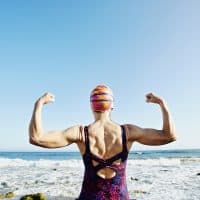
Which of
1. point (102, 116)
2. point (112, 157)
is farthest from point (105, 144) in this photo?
point (102, 116)

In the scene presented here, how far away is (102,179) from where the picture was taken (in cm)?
334

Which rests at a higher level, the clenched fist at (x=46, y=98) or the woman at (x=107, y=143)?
the clenched fist at (x=46, y=98)

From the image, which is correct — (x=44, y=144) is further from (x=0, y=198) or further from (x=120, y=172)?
(x=0, y=198)

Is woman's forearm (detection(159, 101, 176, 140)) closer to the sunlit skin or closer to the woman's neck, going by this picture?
the sunlit skin

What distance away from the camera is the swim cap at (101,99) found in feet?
11.4

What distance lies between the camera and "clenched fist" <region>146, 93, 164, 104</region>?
10.9 feet

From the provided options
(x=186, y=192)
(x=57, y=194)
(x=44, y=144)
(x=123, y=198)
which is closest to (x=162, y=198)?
(x=186, y=192)

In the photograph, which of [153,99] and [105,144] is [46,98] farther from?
[153,99]

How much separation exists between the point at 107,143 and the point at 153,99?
61 centimetres

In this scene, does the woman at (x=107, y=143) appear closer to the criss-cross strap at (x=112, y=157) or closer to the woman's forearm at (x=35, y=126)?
the criss-cross strap at (x=112, y=157)

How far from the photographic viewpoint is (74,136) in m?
3.25

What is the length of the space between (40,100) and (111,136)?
760mm

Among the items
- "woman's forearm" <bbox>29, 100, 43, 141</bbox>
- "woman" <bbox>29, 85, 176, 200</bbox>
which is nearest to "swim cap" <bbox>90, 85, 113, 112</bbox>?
"woman" <bbox>29, 85, 176, 200</bbox>

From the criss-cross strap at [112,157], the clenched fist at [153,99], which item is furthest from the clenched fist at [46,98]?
the clenched fist at [153,99]
